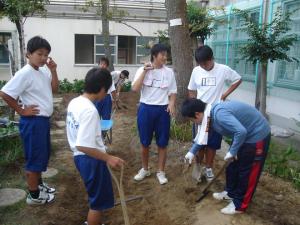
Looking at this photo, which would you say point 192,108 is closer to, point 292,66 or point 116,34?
point 292,66

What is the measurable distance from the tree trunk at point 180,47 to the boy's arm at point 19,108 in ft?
9.72

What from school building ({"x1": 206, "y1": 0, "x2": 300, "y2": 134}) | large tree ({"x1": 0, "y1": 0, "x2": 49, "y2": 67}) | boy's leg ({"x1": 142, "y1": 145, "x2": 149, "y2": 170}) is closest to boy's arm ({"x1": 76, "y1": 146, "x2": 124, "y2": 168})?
boy's leg ({"x1": 142, "y1": 145, "x2": 149, "y2": 170})

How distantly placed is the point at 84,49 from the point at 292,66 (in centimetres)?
1357

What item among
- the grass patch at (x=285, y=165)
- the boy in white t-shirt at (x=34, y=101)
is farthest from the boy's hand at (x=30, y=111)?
the grass patch at (x=285, y=165)

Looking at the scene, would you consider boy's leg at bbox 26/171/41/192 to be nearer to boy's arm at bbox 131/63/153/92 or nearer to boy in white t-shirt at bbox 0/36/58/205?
boy in white t-shirt at bbox 0/36/58/205

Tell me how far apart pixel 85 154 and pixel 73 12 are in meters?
14.8

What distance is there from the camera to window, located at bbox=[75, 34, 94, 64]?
18628 millimetres

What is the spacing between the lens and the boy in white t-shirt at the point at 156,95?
4277mm

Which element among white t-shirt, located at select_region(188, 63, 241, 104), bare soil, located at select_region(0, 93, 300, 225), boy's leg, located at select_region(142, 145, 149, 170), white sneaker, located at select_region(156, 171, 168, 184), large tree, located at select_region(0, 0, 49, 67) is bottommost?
bare soil, located at select_region(0, 93, 300, 225)

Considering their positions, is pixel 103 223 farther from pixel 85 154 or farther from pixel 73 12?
pixel 73 12

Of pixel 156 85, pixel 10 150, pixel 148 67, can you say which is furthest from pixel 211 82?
pixel 10 150

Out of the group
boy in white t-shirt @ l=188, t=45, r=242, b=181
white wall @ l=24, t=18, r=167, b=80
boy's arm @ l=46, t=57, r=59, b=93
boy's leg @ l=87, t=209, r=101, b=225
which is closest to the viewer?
boy's leg @ l=87, t=209, r=101, b=225

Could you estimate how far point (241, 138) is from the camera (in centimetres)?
303

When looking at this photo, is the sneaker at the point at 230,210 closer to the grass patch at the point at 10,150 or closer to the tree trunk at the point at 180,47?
the tree trunk at the point at 180,47
